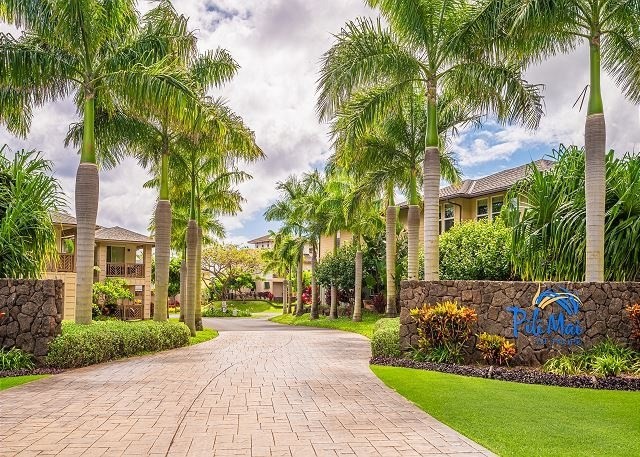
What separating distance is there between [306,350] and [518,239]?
21.5 ft

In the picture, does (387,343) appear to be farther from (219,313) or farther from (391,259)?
(219,313)

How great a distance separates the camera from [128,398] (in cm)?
929

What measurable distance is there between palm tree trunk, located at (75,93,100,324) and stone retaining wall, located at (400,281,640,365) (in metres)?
8.48

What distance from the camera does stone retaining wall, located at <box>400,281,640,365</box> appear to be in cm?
1152

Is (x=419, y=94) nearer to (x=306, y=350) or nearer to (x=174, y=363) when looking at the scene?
(x=306, y=350)

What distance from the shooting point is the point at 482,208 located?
3155 cm

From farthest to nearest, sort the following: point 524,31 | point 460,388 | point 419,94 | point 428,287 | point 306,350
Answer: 1. point 419,94
2. point 306,350
3. point 428,287
4. point 524,31
5. point 460,388

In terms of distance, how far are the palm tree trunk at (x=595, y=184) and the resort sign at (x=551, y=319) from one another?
0.67 metres

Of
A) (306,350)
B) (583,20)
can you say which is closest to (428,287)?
(306,350)

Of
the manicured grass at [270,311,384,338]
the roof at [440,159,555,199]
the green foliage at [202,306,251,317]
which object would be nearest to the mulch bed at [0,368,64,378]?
Answer: the manicured grass at [270,311,384,338]

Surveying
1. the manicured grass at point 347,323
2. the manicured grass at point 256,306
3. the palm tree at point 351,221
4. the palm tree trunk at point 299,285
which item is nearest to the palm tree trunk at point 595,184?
the manicured grass at point 347,323

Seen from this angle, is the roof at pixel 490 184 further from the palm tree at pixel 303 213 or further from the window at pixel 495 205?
the palm tree at pixel 303 213

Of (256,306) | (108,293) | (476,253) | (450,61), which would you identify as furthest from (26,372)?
(256,306)

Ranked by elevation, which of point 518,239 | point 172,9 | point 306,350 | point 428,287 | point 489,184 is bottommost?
point 306,350
